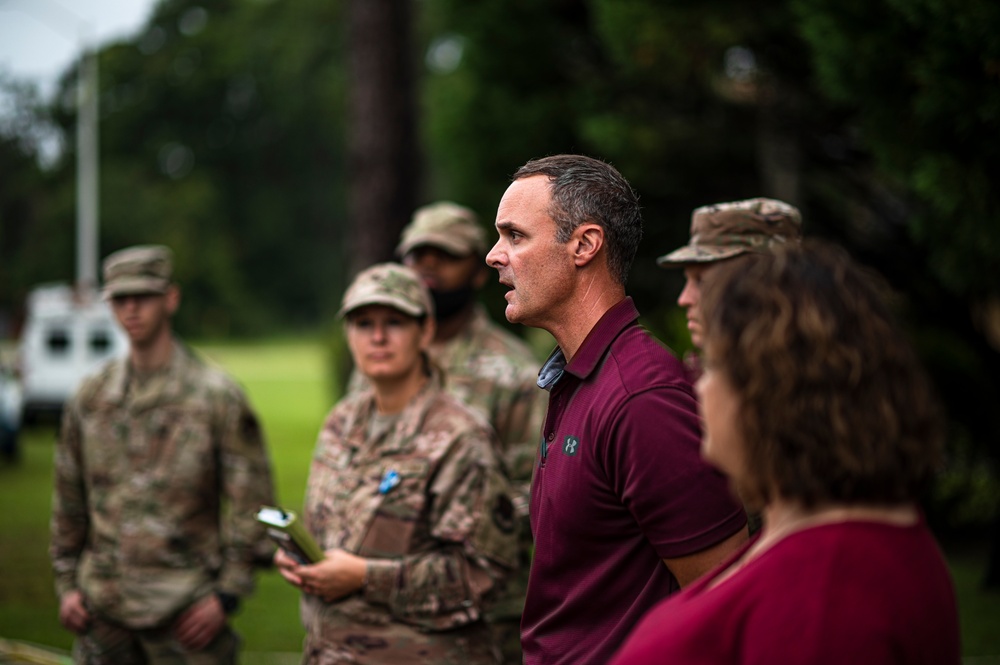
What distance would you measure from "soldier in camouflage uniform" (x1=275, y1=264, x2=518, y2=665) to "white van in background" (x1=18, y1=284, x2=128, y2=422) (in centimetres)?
1912

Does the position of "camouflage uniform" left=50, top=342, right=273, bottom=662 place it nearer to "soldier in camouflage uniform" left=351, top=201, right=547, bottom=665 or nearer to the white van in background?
"soldier in camouflage uniform" left=351, top=201, right=547, bottom=665

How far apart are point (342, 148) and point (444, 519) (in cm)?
7159

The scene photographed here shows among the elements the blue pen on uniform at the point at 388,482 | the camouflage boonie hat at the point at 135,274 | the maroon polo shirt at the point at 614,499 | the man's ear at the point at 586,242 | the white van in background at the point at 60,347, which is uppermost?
the man's ear at the point at 586,242

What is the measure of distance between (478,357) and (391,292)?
1181mm

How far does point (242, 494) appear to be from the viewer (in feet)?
15.5

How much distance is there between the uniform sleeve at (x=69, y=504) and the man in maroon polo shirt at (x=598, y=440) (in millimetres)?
2923

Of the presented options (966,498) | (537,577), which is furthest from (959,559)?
(537,577)

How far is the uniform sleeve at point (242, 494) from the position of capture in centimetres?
470

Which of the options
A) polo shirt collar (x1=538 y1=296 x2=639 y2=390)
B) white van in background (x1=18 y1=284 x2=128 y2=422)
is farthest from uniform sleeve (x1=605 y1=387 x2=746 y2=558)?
white van in background (x1=18 y1=284 x2=128 y2=422)

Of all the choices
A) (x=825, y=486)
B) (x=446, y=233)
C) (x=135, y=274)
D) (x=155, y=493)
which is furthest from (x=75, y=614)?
(x=825, y=486)

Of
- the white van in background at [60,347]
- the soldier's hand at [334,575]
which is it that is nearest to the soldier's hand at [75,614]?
the soldier's hand at [334,575]

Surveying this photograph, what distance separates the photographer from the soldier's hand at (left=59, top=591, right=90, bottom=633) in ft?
15.3

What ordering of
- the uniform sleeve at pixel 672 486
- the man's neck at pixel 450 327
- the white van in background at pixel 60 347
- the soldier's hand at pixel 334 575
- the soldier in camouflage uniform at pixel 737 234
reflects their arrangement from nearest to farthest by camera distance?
the uniform sleeve at pixel 672 486 → the soldier's hand at pixel 334 575 → the soldier in camouflage uniform at pixel 737 234 → the man's neck at pixel 450 327 → the white van in background at pixel 60 347

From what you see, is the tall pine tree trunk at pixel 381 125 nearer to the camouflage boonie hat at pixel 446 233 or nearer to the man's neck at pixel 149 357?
the camouflage boonie hat at pixel 446 233
